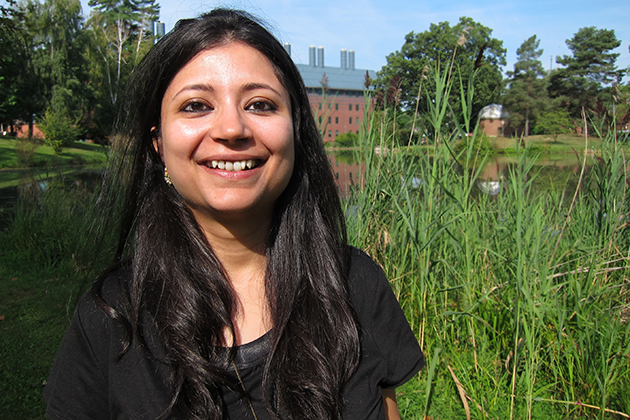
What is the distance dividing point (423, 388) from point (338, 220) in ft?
5.41

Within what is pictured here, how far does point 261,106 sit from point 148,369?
72 centimetres

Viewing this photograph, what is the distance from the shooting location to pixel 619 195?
323cm

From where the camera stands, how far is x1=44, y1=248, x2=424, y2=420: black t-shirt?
1125mm

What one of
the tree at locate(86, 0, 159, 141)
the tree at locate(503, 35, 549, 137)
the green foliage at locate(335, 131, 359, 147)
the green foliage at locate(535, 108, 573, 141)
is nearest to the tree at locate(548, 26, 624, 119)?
the tree at locate(503, 35, 549, 137)

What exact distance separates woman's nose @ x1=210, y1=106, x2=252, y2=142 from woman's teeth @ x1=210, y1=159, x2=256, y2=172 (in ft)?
0.19

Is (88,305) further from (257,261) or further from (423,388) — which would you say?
(423,388)

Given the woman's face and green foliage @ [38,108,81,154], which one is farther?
green foliage @ [38,108,81,154]

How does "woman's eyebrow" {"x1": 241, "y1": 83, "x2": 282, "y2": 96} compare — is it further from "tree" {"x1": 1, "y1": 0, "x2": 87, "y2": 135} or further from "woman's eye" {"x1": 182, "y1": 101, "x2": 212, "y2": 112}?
"tree" {"x1": 1, "y1": 0, "x2": 87, "y2": 135}

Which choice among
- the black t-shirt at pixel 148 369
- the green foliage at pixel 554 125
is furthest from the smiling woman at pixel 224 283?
the green foliage at pixel 554 125

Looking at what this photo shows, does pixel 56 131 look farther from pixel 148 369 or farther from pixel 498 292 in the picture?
pixel 148 369

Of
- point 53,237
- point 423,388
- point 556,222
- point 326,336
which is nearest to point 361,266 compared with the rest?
point 326,336

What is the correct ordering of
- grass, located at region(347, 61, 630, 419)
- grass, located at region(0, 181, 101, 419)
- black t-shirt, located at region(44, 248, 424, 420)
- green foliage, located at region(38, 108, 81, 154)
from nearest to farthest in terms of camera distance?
black t-shirt, located at region(44, 248, 424, 420) < grass, located at region(347, 61, 630, 419) < grass, located at region(0, 181, 101, 419) < green foliage, located at region(38, 108, 81, 154)

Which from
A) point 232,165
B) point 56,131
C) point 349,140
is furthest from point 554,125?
point 56,131

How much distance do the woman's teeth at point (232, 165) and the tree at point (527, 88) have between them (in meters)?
44.4
